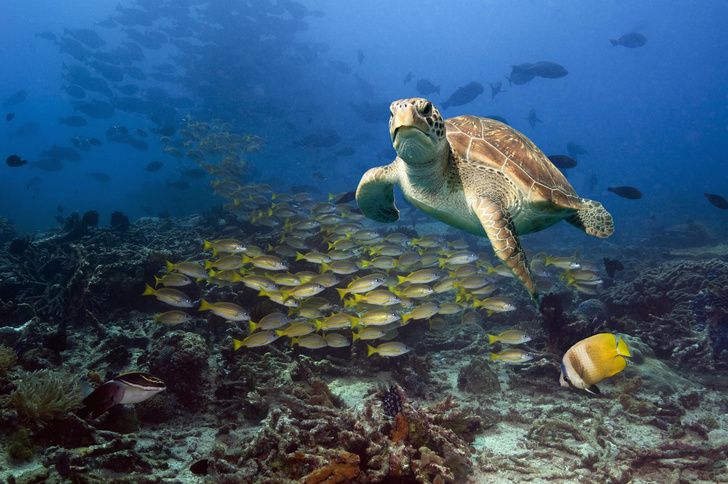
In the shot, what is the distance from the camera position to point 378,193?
5.30m

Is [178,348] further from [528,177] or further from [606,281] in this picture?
[606,281]

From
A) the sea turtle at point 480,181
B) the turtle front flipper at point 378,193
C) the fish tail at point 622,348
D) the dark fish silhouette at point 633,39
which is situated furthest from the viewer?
the dark fish silhouette at point 633,39

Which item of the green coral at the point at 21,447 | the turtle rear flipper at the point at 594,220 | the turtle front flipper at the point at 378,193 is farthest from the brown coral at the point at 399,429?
the turtle rear flipper at the point at 594,220

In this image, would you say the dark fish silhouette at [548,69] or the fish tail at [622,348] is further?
the dark fish silhouette at [548,69]

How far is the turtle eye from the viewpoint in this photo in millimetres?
2918

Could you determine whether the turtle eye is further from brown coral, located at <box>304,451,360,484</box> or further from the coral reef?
the coral reef

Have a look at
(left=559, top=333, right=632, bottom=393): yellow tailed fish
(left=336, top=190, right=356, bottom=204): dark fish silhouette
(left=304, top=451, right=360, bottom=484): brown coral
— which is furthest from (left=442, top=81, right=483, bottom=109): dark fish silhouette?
(left=304, top=451, right=360, bottom=484): brown coral

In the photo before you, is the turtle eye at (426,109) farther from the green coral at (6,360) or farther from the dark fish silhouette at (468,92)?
the dark fish silhouette at (468,92)

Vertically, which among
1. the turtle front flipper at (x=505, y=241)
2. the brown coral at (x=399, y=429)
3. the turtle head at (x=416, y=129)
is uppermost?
the turtle head at (x=416, y=129)

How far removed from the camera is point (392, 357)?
5.23 metres

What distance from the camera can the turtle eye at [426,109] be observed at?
2.92 meters

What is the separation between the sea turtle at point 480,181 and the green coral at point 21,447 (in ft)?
13.2

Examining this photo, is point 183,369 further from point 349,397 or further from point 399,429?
point 399,429

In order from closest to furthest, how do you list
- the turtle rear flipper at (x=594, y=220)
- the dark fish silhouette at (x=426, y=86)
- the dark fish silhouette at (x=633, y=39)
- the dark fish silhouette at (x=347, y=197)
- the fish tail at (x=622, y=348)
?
the fish tail at (x=622, y=348) → the turtle rear flipper at (x=594, y=220) → the dark fish silhouette at (x=347, y=197) → the dark fish silhouette at (x=633, y=39) → the dark fish silhouette at (x=426, y=86)
